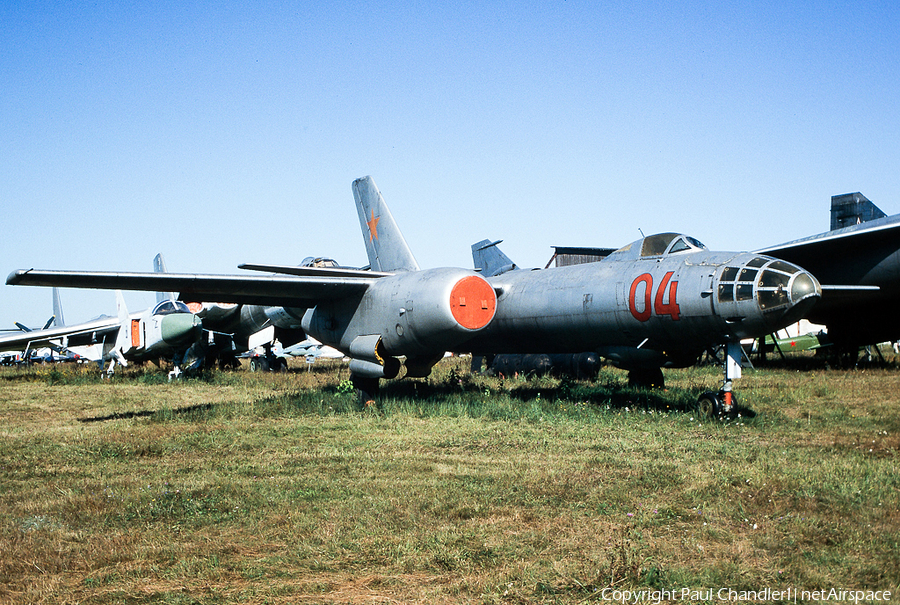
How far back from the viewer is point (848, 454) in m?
7.15

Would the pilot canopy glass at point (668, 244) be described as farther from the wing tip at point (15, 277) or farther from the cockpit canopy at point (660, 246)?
the wing tip at point (15, 277)

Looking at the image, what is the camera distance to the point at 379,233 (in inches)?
600

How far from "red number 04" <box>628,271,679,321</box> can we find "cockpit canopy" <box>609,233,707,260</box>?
0.65 meters

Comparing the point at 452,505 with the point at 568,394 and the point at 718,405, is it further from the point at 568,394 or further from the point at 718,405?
the point at 568,394

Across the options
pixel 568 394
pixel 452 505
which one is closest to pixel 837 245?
pixel 568 394

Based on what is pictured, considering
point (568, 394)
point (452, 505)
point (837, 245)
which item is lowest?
point (568, 394)

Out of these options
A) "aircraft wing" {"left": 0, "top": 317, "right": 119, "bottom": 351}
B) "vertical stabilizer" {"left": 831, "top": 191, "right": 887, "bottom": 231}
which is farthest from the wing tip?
"vertical stabilizer" {"left": 831, "top": 191, "right": 887, "bottom": 231}

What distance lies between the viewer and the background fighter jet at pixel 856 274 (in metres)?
16.0

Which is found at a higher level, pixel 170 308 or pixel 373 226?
pixel 373 226

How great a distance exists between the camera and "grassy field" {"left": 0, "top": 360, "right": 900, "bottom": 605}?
3947mm

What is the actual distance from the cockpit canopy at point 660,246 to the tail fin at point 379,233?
4842 millimetres

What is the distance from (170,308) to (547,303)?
1309 cm

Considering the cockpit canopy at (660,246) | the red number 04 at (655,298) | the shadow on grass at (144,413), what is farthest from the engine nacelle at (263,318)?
the red number 04 at (655,298)

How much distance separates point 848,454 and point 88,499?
24.3 feet
